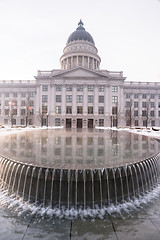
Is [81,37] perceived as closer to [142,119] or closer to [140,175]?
[142,119]

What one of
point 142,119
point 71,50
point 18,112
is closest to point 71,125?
point 18,112

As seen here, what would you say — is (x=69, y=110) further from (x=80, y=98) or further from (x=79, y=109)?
(x=80, y=98)

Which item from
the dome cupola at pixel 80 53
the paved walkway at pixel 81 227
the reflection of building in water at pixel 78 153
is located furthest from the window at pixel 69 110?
the paved walkway at pixel 81 227

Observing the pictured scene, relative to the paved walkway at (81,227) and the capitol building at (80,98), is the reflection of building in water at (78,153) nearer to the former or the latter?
the paved walkway at (81,227)

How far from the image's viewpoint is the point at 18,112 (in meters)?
53.7

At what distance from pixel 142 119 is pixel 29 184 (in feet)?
183

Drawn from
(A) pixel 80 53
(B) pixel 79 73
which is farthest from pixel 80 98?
(A) pixel 80 53

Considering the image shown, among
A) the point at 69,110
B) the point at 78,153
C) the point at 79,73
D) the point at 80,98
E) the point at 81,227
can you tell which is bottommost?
the point at 81,227

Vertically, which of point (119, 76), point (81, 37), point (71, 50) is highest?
point (81, 37)

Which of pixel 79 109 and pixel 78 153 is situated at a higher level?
pixel 79 109

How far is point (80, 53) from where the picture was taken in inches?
2279

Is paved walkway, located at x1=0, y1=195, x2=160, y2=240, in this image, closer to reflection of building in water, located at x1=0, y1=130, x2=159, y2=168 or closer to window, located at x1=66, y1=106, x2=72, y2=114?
reflection of building in water, located at x1=0, y1=130, x2=159, y2=168

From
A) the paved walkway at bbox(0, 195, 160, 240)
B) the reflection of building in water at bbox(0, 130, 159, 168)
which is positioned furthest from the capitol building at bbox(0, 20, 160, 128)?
the paved walkway at bbox(0, 195, 160, 240)

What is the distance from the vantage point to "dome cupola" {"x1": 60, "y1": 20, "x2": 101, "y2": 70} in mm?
58125
